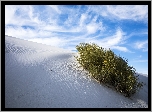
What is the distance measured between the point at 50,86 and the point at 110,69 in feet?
8.03

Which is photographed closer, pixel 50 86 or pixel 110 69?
pixel 50 86

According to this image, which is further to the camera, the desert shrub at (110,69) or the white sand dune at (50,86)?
the desert shrub at (110,69)

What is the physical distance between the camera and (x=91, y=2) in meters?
5.27

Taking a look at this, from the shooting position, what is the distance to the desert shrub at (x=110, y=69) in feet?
26.8

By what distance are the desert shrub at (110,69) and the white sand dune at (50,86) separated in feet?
0.99

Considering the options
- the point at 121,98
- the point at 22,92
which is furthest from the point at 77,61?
the point at 22,92

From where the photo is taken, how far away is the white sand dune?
6.29 metres

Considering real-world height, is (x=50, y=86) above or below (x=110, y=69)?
below

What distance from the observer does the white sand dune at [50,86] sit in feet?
20.6

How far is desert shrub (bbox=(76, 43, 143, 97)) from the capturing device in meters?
8.18

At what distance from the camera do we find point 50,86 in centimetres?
700

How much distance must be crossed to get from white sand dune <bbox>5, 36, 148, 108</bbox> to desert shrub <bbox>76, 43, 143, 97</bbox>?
30 cm

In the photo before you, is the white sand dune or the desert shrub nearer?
the white sand dune

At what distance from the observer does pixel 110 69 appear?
26.8 ft
